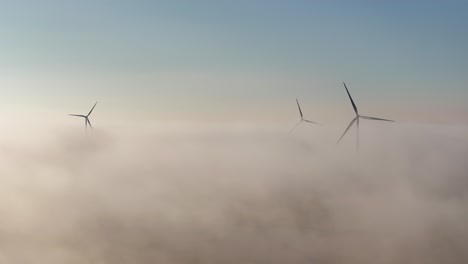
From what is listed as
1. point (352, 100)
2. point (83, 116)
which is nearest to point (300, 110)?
point (352, 100)

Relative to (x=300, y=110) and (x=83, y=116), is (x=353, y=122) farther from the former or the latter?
(x=83, y=116)

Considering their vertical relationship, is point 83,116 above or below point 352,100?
above

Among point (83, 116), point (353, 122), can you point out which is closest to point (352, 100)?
point (353, 122)

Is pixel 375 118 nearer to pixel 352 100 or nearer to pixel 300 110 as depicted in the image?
pixel 352 100

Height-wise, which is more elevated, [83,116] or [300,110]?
[83,116]

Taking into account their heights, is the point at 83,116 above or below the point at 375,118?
above

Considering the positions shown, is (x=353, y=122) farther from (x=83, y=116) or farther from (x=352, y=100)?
(x=83, y=116)
